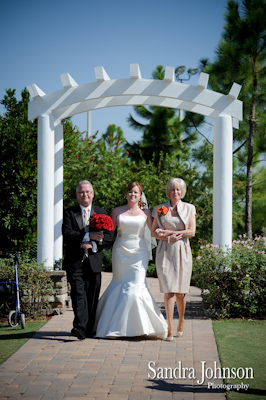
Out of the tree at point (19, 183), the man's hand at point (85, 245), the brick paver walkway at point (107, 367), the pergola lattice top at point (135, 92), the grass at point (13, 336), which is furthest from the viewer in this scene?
the tree at point (19, 183)

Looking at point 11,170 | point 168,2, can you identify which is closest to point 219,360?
point 11,170

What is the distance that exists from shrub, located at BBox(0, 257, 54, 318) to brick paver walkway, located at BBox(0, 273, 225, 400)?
79 centimetres

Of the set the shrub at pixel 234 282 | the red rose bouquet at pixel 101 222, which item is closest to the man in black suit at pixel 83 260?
the red rose bouquet at pixel 101 222

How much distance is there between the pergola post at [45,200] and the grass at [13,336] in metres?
1.08

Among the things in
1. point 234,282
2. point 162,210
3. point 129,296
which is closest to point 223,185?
point 234,282

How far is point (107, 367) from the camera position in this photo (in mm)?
5363

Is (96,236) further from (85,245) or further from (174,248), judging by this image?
(174,248)

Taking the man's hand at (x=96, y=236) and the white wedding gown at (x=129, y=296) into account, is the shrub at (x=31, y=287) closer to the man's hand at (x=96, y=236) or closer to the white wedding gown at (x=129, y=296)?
the white wedding gown at (x=129, y=296)

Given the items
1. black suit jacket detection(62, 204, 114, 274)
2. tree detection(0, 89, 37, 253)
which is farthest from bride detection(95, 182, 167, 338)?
tree detection(0, 89, 37, 253)

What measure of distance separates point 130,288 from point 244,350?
158 centimetres

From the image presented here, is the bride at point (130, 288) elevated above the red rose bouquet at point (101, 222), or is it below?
below

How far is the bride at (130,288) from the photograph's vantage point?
6617 mm

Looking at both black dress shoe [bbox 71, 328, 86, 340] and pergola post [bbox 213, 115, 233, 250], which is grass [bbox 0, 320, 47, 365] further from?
pergola post [bbox 213, 115, 233, 250]

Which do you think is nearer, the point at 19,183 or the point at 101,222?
the point at 101,222
